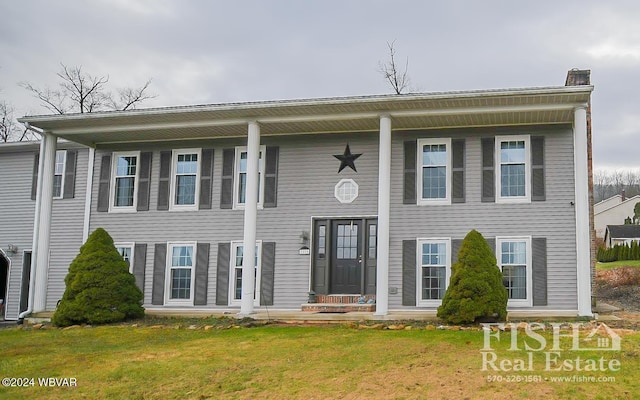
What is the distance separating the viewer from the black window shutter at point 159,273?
15211 millimetres

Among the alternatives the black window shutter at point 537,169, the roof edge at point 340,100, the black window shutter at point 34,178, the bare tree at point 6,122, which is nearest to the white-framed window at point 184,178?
the roof edge at point 340,100

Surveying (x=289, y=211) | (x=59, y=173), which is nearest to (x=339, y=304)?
(x=289, y=211)

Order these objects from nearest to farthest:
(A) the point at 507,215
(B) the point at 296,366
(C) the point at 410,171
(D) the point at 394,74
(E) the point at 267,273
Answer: (B) the point at 296,366, (A) the point at 507,215, (C) the point at 410,171, (E) the point at 267,273, (D) the point at 394,74

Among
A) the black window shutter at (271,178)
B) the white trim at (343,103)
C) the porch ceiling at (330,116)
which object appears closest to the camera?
the white trim at (343,103)

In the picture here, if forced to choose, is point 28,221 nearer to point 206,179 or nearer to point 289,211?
point 206,179

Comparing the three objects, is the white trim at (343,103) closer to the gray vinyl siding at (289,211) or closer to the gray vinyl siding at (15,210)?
the gray vinyl siding at (289,211)

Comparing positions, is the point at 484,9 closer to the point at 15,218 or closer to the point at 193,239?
the point at 193,239

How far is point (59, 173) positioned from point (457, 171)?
1038 centimetres

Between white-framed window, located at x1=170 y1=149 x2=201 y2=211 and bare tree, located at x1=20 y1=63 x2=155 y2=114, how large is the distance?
17.7 metres

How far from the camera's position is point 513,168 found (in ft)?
45.0

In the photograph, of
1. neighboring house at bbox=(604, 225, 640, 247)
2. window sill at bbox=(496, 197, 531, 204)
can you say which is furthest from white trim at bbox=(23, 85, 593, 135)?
neighboring house at bbox=(604, 225, 640, 247)

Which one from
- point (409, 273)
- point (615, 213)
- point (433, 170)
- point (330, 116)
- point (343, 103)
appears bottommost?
point (409, 273)

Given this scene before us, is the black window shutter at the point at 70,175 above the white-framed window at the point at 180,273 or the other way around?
above

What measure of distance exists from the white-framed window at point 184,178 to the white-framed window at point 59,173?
3.23 metres
